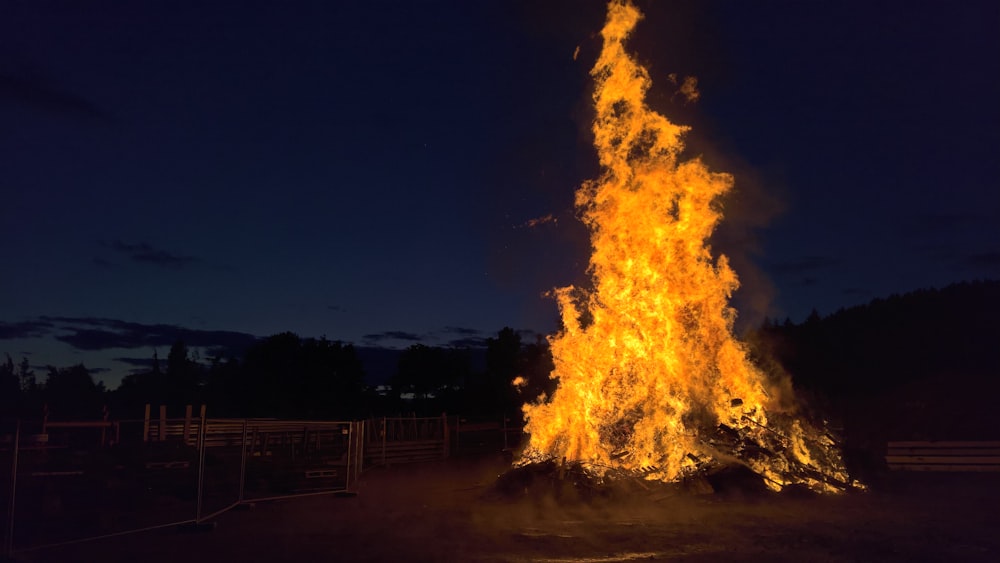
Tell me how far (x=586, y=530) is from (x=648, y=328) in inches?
281

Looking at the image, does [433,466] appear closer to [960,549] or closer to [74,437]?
[74,437]

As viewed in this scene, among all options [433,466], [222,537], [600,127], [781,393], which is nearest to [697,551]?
[222,537]

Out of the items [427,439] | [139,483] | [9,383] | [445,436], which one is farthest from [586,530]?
[9,383]

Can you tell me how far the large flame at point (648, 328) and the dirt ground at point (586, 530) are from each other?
203 centimetres

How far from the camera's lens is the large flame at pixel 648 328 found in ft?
59.6

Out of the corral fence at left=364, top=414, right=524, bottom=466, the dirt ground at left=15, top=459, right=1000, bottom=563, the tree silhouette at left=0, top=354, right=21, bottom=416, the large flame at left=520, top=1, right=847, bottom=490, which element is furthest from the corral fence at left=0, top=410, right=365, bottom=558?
the tree silhouette at left=0, top=354, right=21, bottom=416

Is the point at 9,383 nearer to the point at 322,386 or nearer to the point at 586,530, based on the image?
the point at 322,386

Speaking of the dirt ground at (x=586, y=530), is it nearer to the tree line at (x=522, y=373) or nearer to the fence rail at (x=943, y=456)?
the fence rail at (x=943, y=456)

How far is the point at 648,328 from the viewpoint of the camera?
18.7 meters

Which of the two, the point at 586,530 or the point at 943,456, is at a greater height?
the point at 943,456

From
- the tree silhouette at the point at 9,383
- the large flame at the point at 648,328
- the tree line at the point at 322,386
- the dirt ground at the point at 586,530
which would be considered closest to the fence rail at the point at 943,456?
the dirt ground at the point at 586,530

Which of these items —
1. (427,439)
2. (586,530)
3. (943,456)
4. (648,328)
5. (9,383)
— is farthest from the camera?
(9,383)

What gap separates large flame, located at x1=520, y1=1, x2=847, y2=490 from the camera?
1817 centimetres

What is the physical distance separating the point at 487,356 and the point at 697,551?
47.2 m
